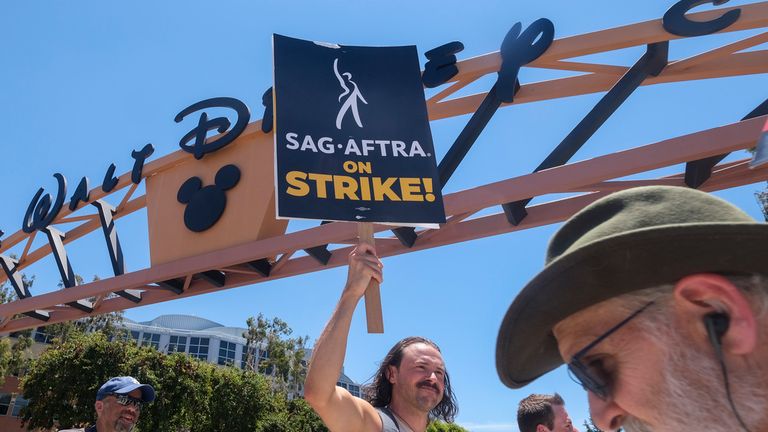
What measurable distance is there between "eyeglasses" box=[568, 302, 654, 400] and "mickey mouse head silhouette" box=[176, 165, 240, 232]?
31.7ft

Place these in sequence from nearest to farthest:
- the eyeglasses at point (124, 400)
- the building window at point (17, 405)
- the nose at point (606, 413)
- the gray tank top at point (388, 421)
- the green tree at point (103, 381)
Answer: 1. the nose at point (606, 413)
2. the gray tank top at point (388, 421)
3. the eyeglasses at point (124, 400)
4. the green tree at point (103, 381)
5. the building window at point (17, 405)

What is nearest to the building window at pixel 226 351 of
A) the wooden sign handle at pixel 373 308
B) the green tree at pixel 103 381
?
the green tree at pixel 103 381

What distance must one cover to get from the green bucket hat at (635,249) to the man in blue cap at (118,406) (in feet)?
13.7

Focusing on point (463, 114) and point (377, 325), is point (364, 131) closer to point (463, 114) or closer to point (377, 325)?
point (377, 325)

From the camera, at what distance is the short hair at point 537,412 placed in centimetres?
426

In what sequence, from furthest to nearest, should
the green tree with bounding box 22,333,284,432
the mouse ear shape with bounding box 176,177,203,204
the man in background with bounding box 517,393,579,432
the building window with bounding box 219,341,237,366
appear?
the building window with bounding box 219,341,237,366, the green tree with bounding box 22,333,284,432, the mouse ear shape with bounding box 176,177,203,204, the man in background with bounding box 517,393,579,432

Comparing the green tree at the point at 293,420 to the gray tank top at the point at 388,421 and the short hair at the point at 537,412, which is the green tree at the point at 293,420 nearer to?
the short hair at the point at 537,412

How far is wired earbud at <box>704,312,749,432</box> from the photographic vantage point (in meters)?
0.89

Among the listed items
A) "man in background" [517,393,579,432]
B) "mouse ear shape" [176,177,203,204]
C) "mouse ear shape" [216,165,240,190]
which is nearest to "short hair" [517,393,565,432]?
"man in background" [517,393,579,432]

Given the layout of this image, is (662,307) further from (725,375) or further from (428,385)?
(428,385)

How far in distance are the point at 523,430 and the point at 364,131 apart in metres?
2.74

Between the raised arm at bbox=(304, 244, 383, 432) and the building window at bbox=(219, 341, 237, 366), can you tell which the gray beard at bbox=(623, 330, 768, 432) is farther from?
the building window at bbox=(219, 341, 237, 366)

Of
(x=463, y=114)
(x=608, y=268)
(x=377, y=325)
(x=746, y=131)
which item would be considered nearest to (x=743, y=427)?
(x=608, y=268)

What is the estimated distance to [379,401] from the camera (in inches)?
122
